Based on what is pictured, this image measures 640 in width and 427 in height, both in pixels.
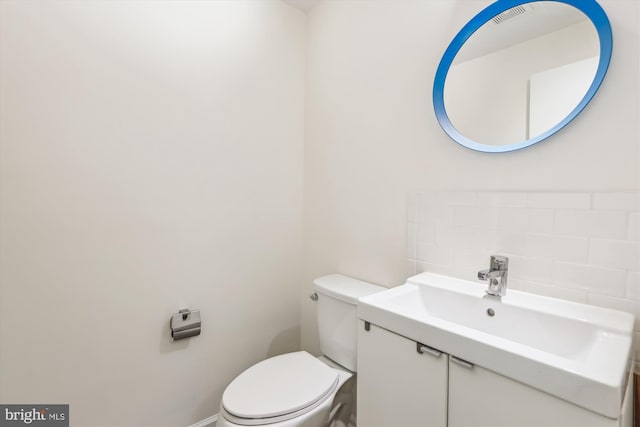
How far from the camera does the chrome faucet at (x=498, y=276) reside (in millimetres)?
954

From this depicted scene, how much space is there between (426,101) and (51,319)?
Result: 1729mm

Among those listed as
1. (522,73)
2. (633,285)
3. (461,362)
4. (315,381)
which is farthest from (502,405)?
(522,73)

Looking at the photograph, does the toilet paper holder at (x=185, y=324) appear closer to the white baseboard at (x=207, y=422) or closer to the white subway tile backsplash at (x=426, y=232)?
the white baseboard at (x=207, y=422)

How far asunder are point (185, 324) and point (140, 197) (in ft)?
2.06

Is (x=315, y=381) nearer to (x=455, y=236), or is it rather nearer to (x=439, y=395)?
(x=439, y=395)

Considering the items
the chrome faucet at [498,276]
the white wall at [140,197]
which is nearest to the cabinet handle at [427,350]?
the chrome faucet at [498,276]

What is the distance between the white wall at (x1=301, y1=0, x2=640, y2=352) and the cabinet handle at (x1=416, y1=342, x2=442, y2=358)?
0.51 metres

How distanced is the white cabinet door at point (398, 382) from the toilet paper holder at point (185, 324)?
2.80 feet

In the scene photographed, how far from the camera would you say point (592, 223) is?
0.87 m

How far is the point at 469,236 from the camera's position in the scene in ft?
3.69

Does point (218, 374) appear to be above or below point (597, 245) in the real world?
below

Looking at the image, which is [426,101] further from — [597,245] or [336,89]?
[597,245]

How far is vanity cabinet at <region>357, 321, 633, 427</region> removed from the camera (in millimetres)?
625

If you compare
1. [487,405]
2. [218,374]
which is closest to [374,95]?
[487,405]
